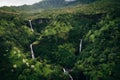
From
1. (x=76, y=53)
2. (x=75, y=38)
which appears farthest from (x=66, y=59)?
(x=75, y=38)

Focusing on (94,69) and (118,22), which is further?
(118,22)

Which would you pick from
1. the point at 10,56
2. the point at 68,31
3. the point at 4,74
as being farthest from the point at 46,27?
the point at 4,74

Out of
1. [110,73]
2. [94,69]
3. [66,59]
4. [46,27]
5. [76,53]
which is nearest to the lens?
[110,73]

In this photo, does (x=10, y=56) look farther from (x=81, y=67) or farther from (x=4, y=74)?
(x=81, y=67)

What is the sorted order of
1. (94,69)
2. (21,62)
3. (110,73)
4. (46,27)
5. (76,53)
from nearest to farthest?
1. (110,73)
2. (94,69)
3. (21,62)
4. (76,53)
5. (46,27)

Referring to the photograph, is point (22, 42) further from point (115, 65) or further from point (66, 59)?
point (115, 65)

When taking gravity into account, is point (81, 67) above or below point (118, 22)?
below
